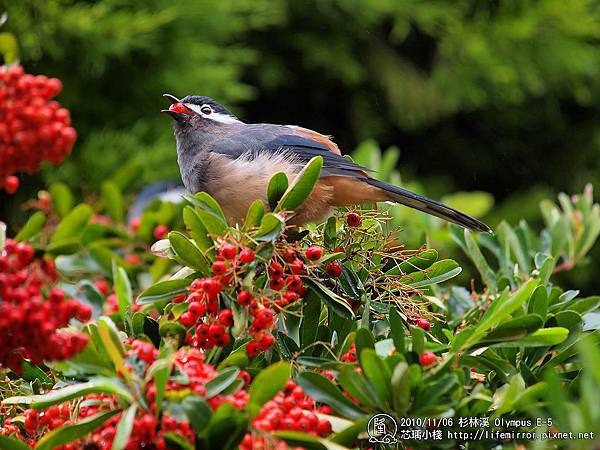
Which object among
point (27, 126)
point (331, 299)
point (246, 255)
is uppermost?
point (27, 126)

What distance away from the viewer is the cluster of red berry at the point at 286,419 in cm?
150

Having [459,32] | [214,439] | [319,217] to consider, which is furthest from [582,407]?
[459,32]

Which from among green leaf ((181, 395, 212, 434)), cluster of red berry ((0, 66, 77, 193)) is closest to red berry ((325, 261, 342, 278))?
green leaf ((181, 395, 212, 434))

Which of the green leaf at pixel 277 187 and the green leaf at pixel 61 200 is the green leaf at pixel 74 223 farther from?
the green leaf at pixel 277 187

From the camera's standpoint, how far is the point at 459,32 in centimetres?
619

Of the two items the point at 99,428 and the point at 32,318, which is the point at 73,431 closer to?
the point at 99,428

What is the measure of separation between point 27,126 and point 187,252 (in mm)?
486

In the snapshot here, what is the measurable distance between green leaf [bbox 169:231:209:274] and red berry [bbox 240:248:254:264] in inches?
5.1

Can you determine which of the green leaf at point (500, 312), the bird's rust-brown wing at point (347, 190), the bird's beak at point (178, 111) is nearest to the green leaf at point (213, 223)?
the green leaf at point (500, 312)

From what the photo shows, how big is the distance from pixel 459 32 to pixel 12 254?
5.14 meters

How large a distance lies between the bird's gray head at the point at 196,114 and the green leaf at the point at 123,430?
2.03 m

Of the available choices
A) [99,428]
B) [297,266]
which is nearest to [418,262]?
[297,266]

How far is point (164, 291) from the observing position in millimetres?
1920

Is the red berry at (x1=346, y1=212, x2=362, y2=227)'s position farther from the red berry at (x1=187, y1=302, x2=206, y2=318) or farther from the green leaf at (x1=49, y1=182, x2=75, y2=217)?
the green leaf at (x1=49, y1=182, x2=75, y2=217)
